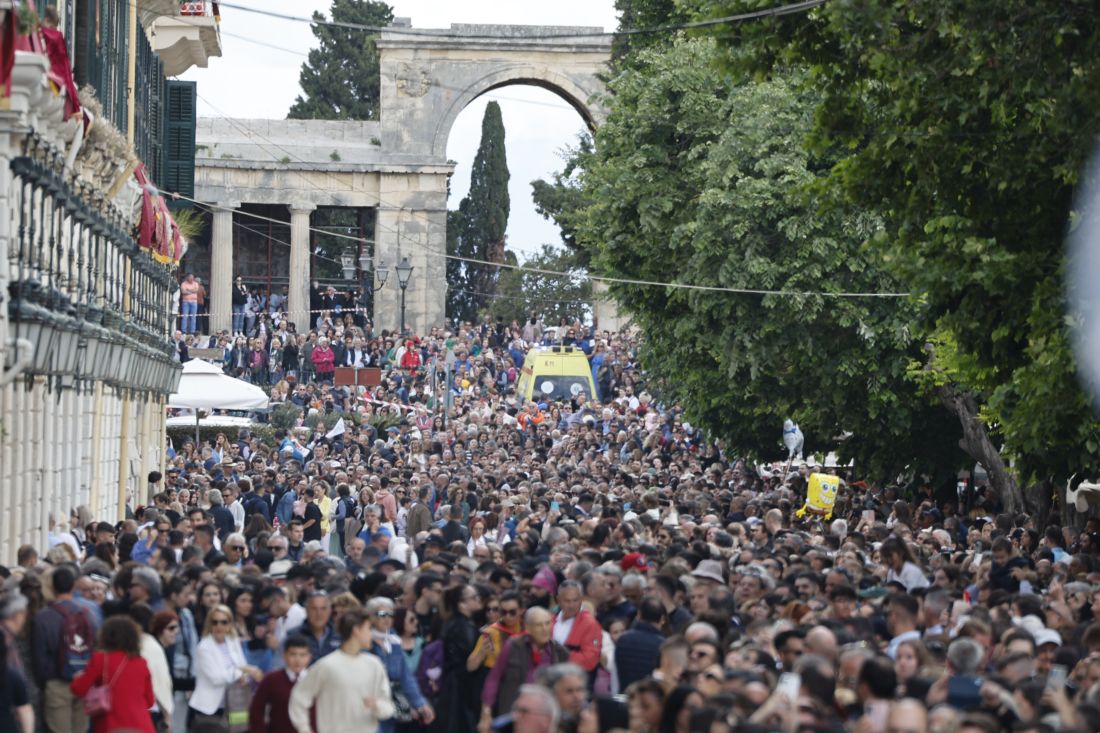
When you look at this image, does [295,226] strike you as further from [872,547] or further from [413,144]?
[872,547]

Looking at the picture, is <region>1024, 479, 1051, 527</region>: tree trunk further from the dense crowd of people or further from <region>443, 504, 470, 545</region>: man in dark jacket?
<region>443, 504, 470, 545</region>: man in dark jacket

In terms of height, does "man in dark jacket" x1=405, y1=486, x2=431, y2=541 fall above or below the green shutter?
below

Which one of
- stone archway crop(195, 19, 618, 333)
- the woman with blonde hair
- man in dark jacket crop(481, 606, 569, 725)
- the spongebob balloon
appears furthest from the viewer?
stone archway crop(195, 19, 618, 333)

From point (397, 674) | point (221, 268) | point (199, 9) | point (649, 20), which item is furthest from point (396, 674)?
point (221, 268)

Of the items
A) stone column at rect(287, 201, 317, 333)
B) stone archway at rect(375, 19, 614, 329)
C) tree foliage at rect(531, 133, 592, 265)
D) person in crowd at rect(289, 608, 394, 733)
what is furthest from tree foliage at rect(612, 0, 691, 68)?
person in crowd at rect(289, 608, 394, 733)

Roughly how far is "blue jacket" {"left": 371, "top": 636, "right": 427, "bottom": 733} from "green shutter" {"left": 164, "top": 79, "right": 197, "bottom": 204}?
2468cm

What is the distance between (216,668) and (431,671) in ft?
4.51

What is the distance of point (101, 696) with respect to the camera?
38.0ft

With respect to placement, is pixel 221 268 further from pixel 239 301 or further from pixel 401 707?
pixel 401 707

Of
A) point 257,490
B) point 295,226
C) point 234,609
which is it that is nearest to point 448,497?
point 257,490

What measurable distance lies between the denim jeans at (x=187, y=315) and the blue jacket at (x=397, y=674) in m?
47.0

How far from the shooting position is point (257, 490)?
1030 inches

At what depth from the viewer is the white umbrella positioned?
111 ft

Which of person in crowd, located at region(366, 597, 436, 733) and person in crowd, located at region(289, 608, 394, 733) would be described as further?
person in crowd, located at region(366, 597, 436, 733)
